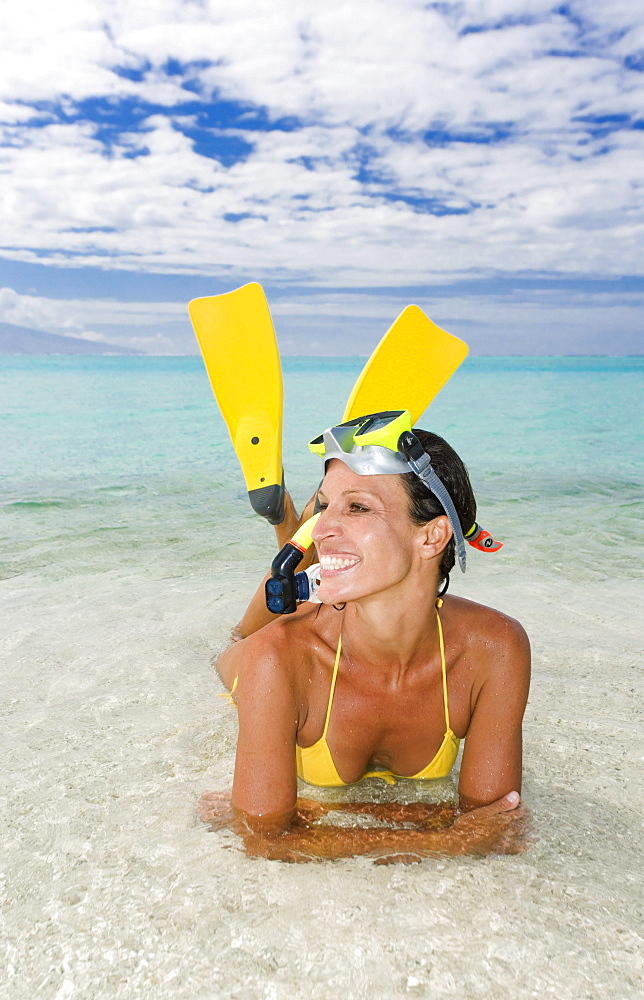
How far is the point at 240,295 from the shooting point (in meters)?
3.81

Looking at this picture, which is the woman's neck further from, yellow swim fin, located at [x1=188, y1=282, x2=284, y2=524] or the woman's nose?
yellow swim fin, located at [x1=188, y1=282, x2=284, y2=524]

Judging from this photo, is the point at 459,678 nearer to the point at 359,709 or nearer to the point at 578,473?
the point at 359,709

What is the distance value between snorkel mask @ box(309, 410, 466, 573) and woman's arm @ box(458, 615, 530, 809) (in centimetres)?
32

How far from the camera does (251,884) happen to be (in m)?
2.09

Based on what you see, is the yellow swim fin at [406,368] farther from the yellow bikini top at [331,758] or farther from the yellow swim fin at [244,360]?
the yellow bikini top at [331,758]

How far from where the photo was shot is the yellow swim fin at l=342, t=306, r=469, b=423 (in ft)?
11.9

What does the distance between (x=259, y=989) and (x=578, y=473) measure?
424 inches

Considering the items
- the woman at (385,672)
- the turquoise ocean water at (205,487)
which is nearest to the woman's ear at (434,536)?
the woman at (385,672)

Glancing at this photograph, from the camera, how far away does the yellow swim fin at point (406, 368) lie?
143 inches

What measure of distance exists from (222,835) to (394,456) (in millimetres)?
1220

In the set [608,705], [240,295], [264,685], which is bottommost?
[608,705]

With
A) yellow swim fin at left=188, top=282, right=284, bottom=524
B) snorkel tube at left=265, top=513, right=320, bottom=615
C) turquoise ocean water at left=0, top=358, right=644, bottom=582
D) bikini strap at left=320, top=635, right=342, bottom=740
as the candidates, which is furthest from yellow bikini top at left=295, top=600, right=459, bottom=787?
turquoise ocean water at left=0, top=358, right=644, bottom=582

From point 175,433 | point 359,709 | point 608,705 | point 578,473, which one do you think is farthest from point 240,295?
point 175,433

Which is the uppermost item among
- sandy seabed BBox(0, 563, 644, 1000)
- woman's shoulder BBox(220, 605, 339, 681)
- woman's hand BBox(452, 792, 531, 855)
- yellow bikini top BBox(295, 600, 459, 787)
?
woman's shoulder BBox(220, 605, 339, 681)
